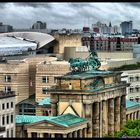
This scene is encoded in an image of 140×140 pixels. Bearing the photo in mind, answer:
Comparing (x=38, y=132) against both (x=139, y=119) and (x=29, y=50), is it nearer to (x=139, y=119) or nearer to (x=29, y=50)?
(x=139, y=119)

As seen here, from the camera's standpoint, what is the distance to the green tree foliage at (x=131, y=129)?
3878 inches

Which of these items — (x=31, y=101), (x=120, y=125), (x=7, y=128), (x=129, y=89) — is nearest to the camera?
(x=7, y=128)

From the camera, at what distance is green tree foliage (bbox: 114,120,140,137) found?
98500 millimetres

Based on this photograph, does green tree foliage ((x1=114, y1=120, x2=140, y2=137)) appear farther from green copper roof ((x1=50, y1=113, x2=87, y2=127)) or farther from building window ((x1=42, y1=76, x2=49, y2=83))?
building window ((x1=42, y1=76, x2=49, y2=83))

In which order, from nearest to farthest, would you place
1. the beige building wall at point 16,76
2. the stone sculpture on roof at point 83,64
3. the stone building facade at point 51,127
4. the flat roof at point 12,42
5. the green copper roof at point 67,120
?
the stone building facade at point 51,127
the green copper roof at point 67,120
the stone sculpture on roof at point 83,64
the beige building wall at point 16,76
the flat roof at point 12,42

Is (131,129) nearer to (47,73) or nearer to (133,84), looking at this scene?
(47,73)

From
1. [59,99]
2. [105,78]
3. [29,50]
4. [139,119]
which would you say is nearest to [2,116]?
[59,99]

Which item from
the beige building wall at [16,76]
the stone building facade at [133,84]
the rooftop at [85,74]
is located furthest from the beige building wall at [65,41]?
the rooftop at [85,74]

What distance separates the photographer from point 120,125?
103875 millimetres

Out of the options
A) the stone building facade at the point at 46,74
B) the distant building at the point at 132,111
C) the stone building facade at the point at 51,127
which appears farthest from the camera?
the stone building facade at the point at 46,74

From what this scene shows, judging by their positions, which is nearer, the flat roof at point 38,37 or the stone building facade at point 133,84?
the stone building facade at point 133,84

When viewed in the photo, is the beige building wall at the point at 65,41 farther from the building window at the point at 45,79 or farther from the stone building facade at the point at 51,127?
the stone building facade at the point at 51,127

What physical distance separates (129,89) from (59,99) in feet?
122

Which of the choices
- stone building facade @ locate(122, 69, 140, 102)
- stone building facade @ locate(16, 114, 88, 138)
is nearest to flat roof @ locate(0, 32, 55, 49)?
stone building facade @ locate(122, 69, 140, 102)
